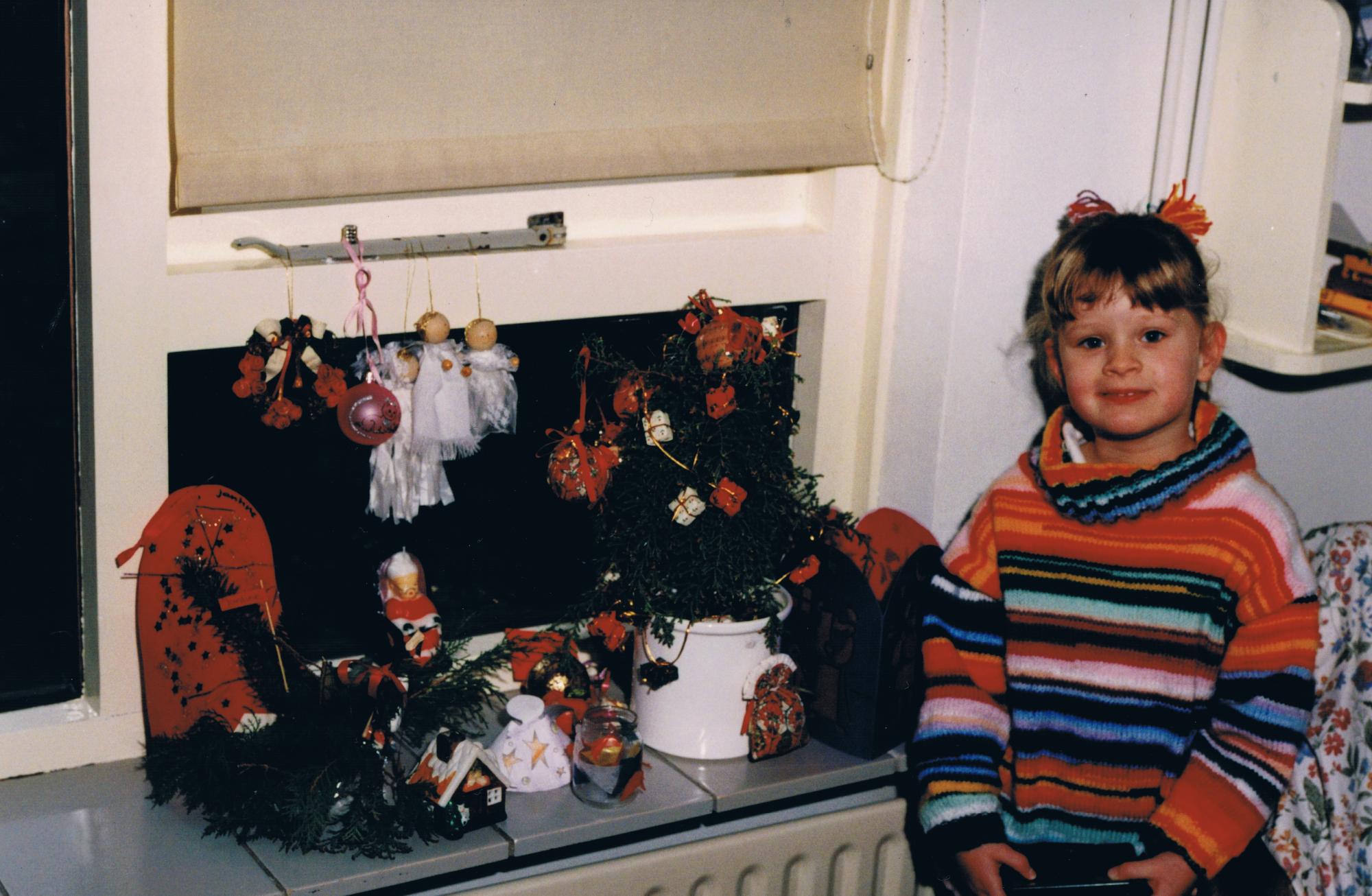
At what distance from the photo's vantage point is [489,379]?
5.10 feet

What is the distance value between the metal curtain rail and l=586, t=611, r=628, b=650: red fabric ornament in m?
0.41

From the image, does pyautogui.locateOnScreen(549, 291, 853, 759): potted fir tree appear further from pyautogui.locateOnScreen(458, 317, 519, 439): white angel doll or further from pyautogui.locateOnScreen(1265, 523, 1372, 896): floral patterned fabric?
pyautogui.locateOnScreen(1265, 523, 1372, 896): floral patterned fabric

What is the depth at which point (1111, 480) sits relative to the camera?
1.46 meters

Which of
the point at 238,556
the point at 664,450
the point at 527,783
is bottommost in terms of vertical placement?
the point at 527,783

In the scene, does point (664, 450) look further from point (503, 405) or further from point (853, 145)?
point (853, 145)

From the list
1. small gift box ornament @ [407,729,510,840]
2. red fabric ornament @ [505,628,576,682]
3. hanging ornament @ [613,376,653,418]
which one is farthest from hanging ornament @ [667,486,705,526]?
small gift box ornament @ [407,729,510,840]

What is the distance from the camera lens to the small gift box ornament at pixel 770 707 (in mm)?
1556

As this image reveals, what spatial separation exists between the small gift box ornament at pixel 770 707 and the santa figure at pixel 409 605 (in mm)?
349

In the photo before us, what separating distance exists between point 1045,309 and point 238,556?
893 mm

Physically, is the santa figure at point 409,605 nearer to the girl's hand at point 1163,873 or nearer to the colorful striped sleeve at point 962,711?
the colorful striped sleeve at point 962,711

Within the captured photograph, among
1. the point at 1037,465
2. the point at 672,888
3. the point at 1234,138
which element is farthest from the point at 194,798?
the point at 1234,138

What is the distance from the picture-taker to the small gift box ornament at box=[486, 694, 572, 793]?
4.89ft

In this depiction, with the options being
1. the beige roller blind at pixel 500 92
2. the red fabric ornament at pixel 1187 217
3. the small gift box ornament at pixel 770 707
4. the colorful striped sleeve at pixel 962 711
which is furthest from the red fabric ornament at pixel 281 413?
the red fabric ornament at pixel 1187 217

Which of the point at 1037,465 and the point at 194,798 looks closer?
the point at 194,798
